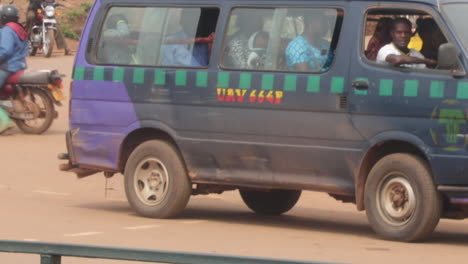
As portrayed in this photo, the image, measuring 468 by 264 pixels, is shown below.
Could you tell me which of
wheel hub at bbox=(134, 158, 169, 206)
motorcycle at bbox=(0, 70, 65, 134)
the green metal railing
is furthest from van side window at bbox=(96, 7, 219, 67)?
motorcycle at bbox=(0, 70, 65, 134)

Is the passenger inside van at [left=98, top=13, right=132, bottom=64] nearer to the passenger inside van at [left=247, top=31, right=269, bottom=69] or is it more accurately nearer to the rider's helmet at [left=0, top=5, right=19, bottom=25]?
the passenger inside van at [left=247, top=31, right=269, bottom=69]

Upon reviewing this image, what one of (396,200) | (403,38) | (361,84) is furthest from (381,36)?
(396,200)

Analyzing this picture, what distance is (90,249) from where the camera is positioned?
5105 mm

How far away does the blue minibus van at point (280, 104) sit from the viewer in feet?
30.6

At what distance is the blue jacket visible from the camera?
17594 millimetres

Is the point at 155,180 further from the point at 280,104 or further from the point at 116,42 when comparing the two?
the point at 280,104

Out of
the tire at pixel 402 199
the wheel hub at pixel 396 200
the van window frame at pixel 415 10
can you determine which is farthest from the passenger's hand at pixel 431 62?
the wheel hub at pixel 396 200

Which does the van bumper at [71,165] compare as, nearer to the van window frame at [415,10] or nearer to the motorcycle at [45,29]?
the van window frame at [415,10]

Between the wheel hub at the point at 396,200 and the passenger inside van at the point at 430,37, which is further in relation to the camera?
the passenger inside van at the point at 430,37

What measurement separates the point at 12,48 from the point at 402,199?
377 inches

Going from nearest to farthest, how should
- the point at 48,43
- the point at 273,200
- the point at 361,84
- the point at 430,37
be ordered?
the point at 361,84
the point at 430,37
the point at 273,200
the point at 48,43

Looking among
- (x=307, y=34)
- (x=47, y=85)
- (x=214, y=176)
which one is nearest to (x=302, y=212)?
(x=214, y=176)

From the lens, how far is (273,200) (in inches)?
459

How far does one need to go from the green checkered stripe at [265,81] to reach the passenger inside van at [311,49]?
0.11 metres
